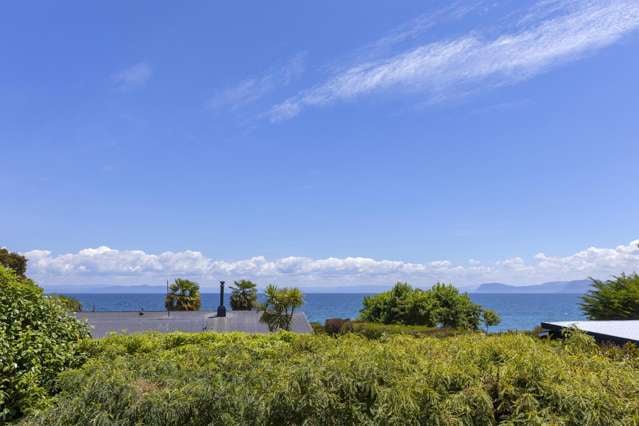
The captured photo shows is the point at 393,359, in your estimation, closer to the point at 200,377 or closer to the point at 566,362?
the point at 566,362

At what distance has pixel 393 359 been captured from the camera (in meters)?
5.61

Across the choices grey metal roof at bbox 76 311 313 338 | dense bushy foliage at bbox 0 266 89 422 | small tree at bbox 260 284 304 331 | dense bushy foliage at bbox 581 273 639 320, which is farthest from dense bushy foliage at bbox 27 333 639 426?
dense bushy foliage at bbox 581 273 639 320

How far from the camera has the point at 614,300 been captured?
27.3 metres

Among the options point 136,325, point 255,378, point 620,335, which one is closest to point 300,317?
point 136,325

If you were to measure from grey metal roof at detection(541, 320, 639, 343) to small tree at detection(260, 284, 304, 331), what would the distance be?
16.2 metres

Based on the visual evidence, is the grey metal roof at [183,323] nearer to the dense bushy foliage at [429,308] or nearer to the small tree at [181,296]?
the dense bushy foliage at [429,308]

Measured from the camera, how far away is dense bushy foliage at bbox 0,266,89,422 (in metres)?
7.36

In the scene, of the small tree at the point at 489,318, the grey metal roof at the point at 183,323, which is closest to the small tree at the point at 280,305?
the grey metal roof at the point at 183,323

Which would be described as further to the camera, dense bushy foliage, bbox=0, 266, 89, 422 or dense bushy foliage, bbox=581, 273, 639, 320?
dense bushy foliage, bbox=581, 273, 639, 320

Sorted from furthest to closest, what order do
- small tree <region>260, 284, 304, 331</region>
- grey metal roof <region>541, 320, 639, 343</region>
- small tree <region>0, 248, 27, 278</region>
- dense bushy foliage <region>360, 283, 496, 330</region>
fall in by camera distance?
small tree <region>0, 248, 27, 278</region>, dense bushy foliage <region>360, 283, 496, 330</region>, small tree <region>260, 284, 304, 331</region>, grey metal roof <region>541, 320, 639, 343</region>

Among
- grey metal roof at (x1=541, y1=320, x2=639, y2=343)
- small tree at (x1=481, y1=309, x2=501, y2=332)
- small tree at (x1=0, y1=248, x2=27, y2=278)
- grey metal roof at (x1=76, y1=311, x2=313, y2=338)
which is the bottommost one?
small tree at (x1=481, y1=309, x2=501, y2=332)

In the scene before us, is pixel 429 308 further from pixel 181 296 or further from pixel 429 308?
pixel 181 296

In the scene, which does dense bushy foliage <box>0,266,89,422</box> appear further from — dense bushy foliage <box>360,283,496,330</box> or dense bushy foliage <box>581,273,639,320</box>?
dense bushy foliage <box>581,273,639,320</box>

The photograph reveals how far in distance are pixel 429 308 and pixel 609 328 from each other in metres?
21.9
